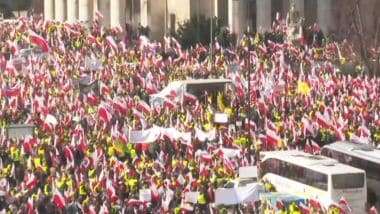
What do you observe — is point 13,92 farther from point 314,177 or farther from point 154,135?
point 314,177

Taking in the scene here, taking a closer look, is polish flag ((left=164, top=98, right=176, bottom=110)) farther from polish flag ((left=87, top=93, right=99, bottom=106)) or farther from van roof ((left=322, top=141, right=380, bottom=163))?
van roof ((left=322, top=141, right=380, bottom=163))

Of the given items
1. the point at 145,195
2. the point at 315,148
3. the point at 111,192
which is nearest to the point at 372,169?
the point at 315,148

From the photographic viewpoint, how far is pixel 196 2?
59.8 metres

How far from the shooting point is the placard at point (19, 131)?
85.8ft

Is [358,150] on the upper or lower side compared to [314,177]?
upper

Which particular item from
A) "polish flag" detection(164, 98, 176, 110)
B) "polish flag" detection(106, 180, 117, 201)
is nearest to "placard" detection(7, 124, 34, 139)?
"polish flag" detection(164, 98, 176, 110)

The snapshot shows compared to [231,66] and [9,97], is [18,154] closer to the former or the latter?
[9,97]

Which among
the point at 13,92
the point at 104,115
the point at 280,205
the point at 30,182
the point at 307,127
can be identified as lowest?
the point at 280,205

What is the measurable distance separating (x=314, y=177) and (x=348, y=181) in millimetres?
828

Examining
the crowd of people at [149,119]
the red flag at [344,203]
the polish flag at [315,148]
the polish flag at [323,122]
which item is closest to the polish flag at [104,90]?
the crowd of people at [149,119]

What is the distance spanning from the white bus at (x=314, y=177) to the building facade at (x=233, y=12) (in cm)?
2571

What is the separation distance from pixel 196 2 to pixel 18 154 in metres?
36.5

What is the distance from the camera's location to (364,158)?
24625 mm

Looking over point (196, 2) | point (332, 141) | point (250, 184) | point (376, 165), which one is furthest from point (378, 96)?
point (196, 2)
